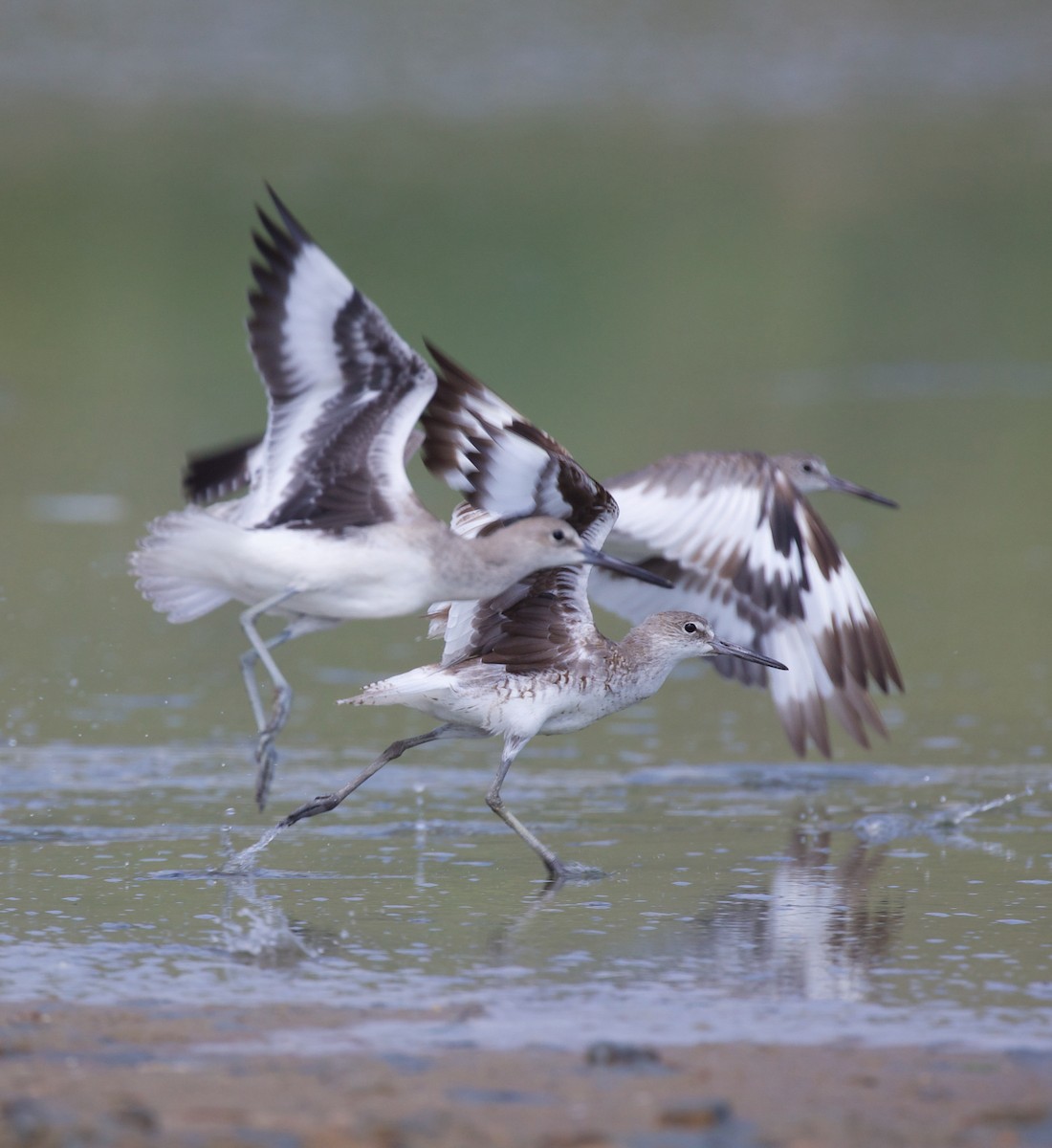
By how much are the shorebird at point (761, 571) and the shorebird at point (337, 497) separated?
168 cm

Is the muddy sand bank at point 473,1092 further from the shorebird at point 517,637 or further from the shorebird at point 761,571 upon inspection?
the shorebird at point 761,571

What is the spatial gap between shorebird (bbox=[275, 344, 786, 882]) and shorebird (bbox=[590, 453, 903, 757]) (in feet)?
3.60

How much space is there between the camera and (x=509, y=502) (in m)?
7.05

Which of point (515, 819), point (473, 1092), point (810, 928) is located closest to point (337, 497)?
point (515, 819)

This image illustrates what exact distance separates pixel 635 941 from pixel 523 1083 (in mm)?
1204

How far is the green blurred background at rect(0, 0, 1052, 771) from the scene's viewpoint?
9.84 meters

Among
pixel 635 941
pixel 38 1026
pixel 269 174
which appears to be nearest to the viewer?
pixel 38 1026

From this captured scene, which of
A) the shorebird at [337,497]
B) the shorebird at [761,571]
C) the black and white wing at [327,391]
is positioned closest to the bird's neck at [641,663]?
the shorebird at [337,497]

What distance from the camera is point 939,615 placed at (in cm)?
1076

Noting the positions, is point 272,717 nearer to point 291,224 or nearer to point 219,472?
point 291,224

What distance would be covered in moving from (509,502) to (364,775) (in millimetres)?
888

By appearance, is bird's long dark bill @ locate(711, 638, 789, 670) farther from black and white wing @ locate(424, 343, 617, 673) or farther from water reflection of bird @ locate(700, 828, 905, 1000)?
water reflection of bird @ locate(700, 828, 905, 1000)

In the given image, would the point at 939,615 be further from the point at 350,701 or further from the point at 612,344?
the point at 612,344

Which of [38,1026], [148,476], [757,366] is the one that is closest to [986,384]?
[757,366]
